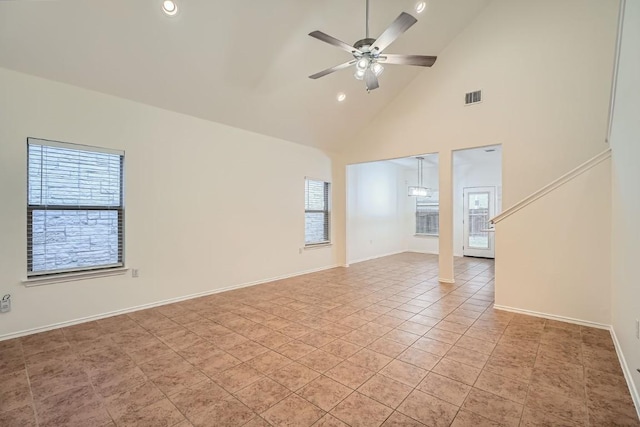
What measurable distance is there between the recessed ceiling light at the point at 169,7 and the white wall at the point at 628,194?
154 inches

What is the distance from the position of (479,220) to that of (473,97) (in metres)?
4.72

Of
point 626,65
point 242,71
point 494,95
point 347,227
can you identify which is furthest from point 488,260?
point 242,71

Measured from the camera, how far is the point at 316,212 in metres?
6.75

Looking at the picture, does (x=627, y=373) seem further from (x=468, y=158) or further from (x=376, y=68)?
(x=468, y=158)

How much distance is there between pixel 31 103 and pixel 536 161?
6.59 meters

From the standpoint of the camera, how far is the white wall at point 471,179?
8.26 meters

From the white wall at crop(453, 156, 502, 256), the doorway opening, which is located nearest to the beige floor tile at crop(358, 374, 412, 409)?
the white wall at crop(453, 156, 502, 256)

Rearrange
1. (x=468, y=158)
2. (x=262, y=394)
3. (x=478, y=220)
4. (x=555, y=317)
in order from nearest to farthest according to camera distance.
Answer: (x=262, y=394)
(x=555, y=317)
(x=468, y=158)
(x=478, y=220)

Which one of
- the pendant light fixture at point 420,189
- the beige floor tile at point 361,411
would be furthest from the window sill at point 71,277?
the pendant light fixture at point 420,189

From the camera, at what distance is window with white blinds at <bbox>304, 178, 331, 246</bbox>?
21.4 ft

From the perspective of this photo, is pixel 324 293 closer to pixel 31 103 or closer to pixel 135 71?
pixel 135 71

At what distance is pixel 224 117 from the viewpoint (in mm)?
4730

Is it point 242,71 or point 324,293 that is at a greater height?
point 242,71

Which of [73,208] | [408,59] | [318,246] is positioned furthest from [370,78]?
[318,246]
